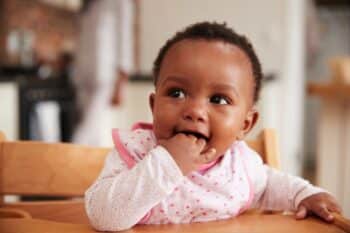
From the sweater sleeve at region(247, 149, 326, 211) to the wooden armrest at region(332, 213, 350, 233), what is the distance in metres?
0.14

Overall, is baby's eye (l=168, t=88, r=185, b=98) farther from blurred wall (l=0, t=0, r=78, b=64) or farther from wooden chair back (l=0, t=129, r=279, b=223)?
blurred wall (l=0, t=0, r=78, b=64)

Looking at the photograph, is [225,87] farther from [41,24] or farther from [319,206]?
[41,24]

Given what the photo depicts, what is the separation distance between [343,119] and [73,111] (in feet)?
5.46

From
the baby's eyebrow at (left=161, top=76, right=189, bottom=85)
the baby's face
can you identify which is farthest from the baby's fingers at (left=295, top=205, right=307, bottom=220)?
the baby's eyebrow at (left=161, top=76, right=189, bottom=85)

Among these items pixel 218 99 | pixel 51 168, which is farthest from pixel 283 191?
pixel 51 168

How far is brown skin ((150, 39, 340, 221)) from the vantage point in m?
0.81

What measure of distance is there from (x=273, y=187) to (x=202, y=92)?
0.27 m

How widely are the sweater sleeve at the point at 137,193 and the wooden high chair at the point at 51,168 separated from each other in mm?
245

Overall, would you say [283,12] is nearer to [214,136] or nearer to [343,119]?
[343,119]

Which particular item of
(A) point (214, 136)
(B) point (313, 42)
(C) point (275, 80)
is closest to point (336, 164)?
(C) point (275, 80)

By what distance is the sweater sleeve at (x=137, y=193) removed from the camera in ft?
2.52

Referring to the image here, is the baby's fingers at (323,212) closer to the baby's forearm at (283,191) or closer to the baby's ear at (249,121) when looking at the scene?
the baby's forearm at (283,191)

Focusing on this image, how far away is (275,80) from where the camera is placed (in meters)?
3.68

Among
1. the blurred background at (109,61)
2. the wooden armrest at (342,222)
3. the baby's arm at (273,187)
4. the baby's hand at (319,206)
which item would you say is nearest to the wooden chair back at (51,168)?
the baby's arm at (273,187)
